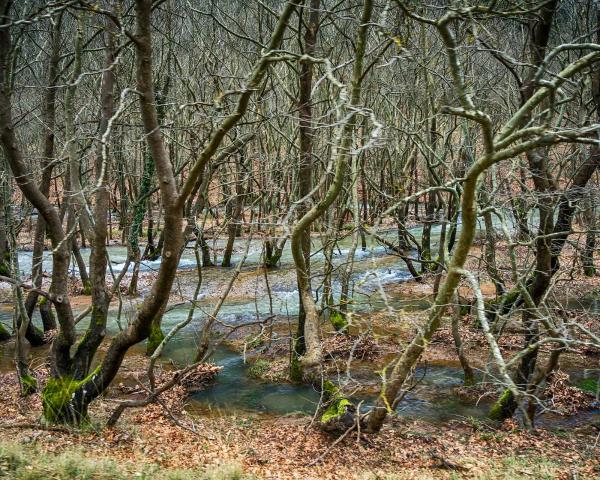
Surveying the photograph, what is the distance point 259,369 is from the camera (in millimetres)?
11398

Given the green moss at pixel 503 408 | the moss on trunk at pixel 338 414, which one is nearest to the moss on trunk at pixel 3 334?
the moss on trunk at pixel 338 414

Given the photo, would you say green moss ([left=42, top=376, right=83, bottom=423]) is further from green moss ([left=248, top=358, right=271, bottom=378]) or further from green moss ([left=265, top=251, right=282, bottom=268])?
green moss ([left=265, top=251, right=282, bottom=268])

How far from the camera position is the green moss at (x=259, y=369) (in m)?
11.3

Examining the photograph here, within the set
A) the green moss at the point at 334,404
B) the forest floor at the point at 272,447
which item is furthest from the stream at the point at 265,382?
the green moss at the point at 334,404

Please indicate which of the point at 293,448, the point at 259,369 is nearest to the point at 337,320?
the point at 259,369

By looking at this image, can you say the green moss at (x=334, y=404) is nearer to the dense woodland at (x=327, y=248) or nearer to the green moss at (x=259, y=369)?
the dense woodland at (x=327, y=248)

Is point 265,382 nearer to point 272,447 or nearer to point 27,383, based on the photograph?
point 272,447

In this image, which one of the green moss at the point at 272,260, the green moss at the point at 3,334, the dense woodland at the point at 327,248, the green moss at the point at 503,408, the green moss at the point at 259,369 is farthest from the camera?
the green moss at the point at 272,260

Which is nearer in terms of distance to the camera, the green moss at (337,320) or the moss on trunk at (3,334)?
the green moss at (337,320)

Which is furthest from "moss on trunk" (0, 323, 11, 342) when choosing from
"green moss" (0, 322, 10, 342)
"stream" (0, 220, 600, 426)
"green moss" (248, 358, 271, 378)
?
"green moss" (248, 358, 271, 378)

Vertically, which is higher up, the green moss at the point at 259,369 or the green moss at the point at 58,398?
the green moss at the point at 58,398

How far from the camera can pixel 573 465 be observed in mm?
7094

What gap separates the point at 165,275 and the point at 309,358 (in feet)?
7.94

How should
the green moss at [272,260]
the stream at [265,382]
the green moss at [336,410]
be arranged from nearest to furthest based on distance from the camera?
1. the green moss at [336,410]
2. the stream at [265,382]
3. the green moss at [272,260]
